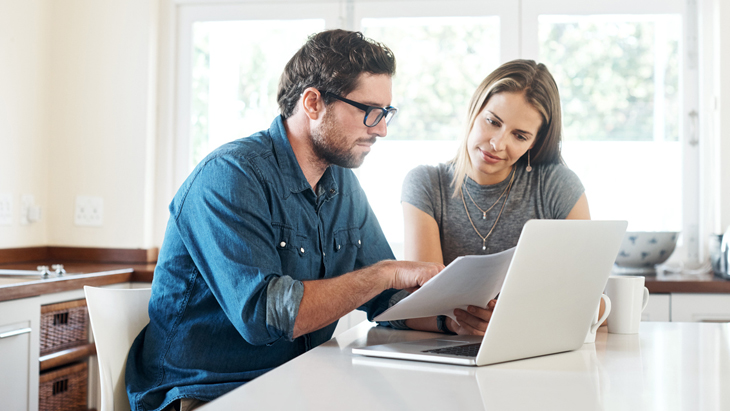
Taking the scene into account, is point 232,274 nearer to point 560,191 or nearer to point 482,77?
point 560,191

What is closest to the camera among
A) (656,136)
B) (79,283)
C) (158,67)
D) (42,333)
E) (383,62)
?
(383,62)

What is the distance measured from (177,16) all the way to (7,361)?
1.75m

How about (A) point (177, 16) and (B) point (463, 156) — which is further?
(A) point (177, 16)

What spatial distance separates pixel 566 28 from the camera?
2.76 meters

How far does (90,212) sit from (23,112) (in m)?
0.50

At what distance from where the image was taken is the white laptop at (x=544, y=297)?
896 mm

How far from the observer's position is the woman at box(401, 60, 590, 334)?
1.67 metres

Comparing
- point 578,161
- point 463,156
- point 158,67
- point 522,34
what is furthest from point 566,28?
point 158,67

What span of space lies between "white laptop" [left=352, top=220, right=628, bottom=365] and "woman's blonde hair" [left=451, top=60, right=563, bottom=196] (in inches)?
28.4

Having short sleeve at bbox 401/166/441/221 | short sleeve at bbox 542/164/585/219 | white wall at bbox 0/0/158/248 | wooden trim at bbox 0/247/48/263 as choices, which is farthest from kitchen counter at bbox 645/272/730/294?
wooden trim at bbox 0/247/48/263

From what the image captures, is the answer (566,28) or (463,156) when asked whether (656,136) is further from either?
(463,156)

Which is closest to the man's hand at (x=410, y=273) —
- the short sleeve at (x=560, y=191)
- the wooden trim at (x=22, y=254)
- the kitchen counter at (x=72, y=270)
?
the short sleeve at (x=560, y=191)

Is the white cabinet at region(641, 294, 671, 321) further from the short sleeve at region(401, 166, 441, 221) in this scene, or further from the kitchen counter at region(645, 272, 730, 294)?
the short sleeve at region(401, 166, 441, 221)

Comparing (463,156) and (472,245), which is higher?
(463,156)
